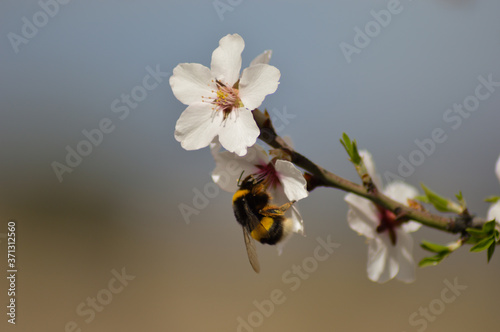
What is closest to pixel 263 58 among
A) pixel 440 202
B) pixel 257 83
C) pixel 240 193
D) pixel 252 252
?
pixel 257 83

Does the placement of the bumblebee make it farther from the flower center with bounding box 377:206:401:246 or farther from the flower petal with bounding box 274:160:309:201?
the flower center with bounding box 377:206:401:246

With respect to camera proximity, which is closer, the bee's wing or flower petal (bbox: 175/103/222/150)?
flower petal (bbox: 175/103/222/150)

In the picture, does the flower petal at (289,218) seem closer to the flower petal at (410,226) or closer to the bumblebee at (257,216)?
the bumblebee at (257,216)

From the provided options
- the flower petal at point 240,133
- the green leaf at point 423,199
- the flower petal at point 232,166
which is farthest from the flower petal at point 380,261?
the flower petal at point 240,133

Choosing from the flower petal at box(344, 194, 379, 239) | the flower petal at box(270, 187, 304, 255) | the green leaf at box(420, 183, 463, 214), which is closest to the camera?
the flower petal at box(270, 187, 304, 255)

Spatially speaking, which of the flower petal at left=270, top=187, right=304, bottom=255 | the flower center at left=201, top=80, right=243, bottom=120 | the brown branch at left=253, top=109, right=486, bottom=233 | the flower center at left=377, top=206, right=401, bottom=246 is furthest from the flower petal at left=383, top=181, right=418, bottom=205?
the flower center at left=201, top=80, right=243, bottom=120

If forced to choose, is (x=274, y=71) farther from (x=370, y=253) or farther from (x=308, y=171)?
(x=370, y=253)
